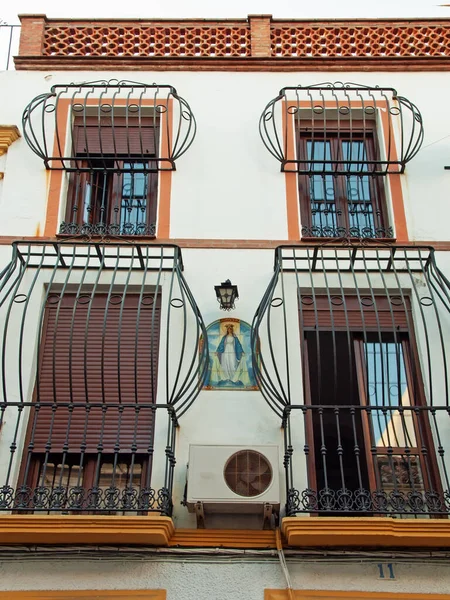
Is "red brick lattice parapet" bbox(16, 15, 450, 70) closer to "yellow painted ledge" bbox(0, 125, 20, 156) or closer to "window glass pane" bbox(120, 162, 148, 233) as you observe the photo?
"yellow painted ledge" bbox(0, 125, 20, 156)

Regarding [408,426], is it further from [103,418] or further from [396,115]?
[396,115]

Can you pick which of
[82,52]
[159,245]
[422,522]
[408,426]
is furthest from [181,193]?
[422,522]

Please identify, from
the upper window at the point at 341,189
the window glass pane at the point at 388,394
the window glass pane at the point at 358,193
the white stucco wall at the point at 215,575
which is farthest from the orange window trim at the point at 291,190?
the white stucco wall at the point at 215,575

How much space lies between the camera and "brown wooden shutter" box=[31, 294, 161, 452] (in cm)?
662

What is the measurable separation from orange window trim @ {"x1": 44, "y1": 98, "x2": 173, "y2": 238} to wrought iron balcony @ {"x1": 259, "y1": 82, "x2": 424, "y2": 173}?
1.10m

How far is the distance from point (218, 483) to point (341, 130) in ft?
15.2

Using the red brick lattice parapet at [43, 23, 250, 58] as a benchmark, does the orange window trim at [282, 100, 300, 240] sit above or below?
below

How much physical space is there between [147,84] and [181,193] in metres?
1.64

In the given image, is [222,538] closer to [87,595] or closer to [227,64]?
[87,595]

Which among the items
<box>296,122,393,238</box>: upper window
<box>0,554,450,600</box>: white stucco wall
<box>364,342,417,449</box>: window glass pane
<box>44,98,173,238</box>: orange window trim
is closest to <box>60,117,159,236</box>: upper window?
<box>44,98,173,238</box>: orange window trim

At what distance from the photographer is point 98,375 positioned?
7.05m

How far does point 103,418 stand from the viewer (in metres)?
6.41

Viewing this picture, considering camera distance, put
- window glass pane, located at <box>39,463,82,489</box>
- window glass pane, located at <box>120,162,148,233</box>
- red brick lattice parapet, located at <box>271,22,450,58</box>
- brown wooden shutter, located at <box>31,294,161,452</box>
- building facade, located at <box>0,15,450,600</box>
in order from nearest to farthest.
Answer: building facade, located at <box>0,15,450,600</box>, window glass pane, located at <box>39,463,82,489</box>, brown wooden shutter, located at <box>31,294,161,452</box>, window glass pane, located at <box>120,162,148,233</box>, red brick lattice parapet, located at <box>271,22,450,58</box>

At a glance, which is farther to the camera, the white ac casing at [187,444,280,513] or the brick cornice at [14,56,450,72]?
the brick cornice at [14,56,450,72]
